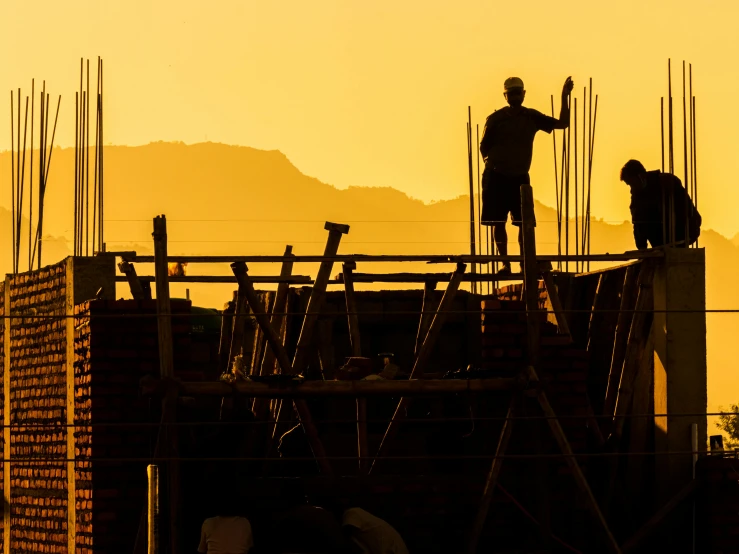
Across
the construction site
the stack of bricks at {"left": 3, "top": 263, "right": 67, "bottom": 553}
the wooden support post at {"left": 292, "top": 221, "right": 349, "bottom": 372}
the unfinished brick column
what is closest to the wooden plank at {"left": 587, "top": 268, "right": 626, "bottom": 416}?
the construction site

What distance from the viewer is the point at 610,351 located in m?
16.5

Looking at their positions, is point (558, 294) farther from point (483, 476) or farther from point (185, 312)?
point (185, 312)

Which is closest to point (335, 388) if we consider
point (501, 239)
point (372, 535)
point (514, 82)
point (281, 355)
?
point (281, 355)

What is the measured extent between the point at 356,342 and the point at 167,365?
2.48 m

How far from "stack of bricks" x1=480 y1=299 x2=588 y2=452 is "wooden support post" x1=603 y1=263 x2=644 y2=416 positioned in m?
0.72

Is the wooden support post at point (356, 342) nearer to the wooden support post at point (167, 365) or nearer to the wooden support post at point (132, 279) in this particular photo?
the wooden support post at point (167, 365)

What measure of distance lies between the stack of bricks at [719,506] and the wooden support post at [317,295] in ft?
11.7

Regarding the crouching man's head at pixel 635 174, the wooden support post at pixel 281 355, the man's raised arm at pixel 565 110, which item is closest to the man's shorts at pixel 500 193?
the man's raised arm at pixel 565 110

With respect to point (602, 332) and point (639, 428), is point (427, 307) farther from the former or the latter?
point (639, 428)

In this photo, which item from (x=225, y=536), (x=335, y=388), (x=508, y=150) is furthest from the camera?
(x=508, y=150)

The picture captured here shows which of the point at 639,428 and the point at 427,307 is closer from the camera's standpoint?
the point at 639,428

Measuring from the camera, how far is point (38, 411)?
16.5m

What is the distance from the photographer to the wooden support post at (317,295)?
1516 cm

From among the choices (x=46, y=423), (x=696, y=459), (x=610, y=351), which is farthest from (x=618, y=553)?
(x=46, y=423)
